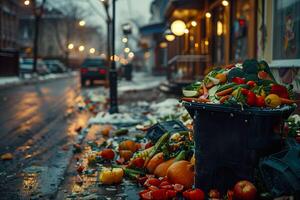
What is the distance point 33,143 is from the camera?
31.9ft

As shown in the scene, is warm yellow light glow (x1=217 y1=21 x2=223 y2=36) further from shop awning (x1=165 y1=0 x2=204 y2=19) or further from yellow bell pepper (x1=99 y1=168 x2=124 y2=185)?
yellow bell pepper (x1=99 y1=168 x2=124 y2=185)

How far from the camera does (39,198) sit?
5691mm

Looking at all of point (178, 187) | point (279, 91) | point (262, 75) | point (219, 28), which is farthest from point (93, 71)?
point (279, 91)

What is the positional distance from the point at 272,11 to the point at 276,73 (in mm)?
1469

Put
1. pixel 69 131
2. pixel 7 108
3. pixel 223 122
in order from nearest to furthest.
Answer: pixel 223 122 → pixel 69 131 → pixel 7 108

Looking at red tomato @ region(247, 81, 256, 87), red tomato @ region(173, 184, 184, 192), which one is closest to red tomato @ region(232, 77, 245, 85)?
red tomato @ region(247, 81, 256, 87)

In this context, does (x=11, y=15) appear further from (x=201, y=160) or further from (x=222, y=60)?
(x=201, y=160)

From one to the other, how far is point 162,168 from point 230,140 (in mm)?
1412

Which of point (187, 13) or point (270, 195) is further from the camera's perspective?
point (187, 13)

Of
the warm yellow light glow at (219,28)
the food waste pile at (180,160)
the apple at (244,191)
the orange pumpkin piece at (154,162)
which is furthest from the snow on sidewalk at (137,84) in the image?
the apple at (244,191)

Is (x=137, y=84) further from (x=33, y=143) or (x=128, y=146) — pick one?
(x=128, y=146)

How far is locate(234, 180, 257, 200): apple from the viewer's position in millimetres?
4887

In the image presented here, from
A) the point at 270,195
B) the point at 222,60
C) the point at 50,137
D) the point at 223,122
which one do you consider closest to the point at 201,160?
the point at 223,122

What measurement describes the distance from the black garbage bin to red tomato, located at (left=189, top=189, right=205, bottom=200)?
180 millimetres
